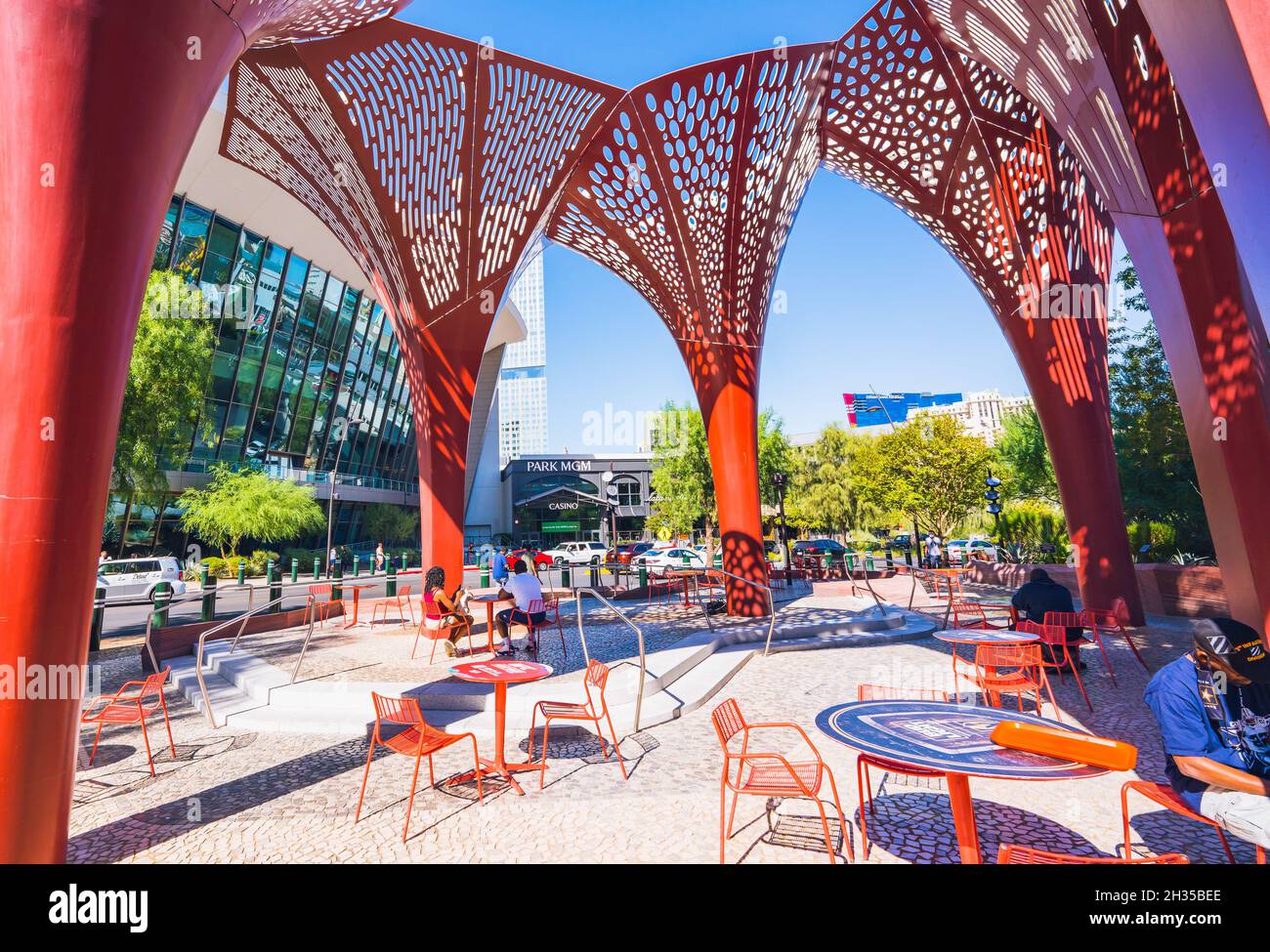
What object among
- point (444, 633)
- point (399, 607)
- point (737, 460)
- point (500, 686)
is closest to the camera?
point (500, 686)

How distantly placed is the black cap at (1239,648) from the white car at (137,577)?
82.0ft

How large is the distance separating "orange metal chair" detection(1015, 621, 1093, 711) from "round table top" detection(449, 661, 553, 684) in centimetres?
494

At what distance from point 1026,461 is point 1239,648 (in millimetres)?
26381

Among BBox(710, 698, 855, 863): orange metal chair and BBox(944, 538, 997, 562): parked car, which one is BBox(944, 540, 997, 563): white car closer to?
BBox(944, 538, 997, 562): parked car

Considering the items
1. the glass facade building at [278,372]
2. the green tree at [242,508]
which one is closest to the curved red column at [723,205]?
the green tree at [242,508]

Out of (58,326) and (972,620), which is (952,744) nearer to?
(58,326)

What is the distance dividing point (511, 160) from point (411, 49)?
2154 mm

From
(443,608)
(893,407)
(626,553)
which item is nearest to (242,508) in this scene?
(626,553)

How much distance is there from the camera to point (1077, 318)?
11.0 metres

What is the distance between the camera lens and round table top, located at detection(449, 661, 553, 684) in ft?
16.0

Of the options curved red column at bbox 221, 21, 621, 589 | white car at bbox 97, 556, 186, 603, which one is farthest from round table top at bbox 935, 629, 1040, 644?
white car at bbox 97, 556, 186, 603

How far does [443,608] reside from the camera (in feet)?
29.5

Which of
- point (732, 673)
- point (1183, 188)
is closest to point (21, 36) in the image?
point (1183, 188)
